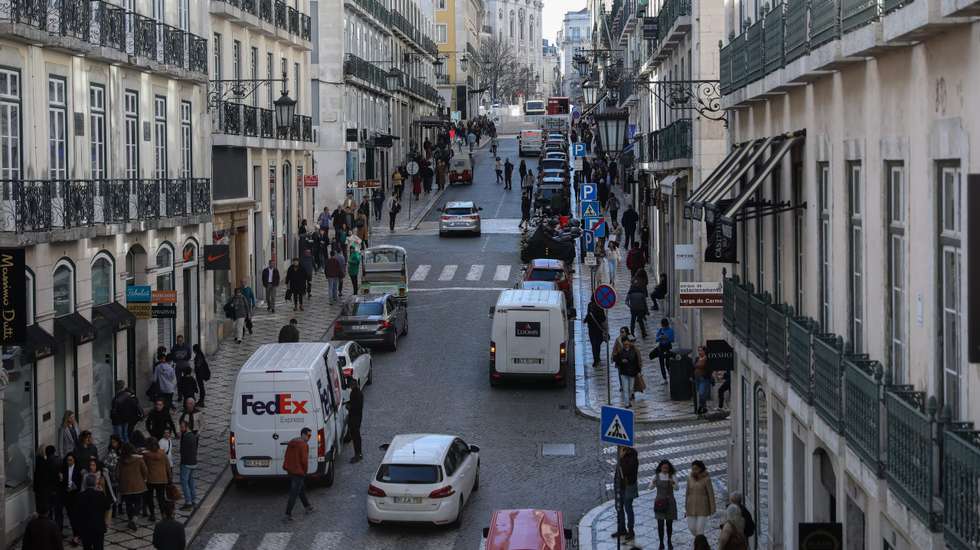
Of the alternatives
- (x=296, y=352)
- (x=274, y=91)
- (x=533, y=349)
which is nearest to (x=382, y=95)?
(x=274, y=91)

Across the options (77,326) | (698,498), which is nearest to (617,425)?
(698,498)

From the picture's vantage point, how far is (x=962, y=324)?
11188 millimetres

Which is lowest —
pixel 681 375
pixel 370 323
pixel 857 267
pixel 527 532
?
pixel 527 532

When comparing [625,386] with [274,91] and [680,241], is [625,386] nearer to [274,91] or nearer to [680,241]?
[680,241]

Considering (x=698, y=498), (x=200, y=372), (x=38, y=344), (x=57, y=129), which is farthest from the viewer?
(x=200, y=372)

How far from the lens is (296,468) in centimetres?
2336

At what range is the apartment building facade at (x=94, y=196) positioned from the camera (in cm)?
2383

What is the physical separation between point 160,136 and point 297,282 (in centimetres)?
980

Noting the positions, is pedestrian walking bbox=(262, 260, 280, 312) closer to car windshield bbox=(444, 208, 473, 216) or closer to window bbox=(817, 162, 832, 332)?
car windshield bbox=(444, 208, 473, 216)

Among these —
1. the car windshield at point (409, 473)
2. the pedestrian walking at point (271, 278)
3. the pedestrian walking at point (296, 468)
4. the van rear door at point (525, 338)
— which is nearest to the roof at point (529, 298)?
the van rear door at point (525, 338)

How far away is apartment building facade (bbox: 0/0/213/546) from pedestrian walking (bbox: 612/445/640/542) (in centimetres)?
897

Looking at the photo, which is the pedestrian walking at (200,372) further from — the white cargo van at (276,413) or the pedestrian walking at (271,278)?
the pedestrian walking at (271,278)

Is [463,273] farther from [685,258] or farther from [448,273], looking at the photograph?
[685,258]

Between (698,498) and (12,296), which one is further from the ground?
(12,296)
